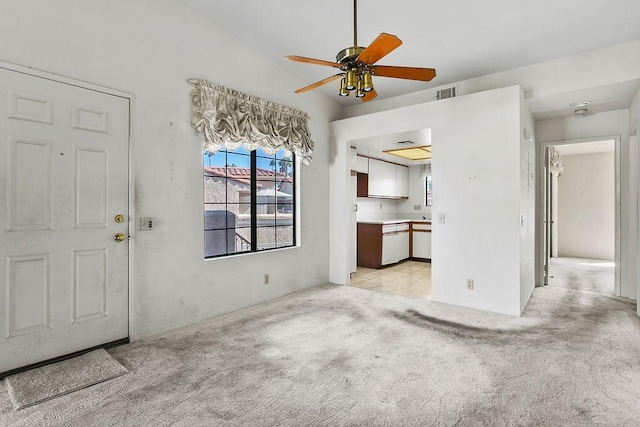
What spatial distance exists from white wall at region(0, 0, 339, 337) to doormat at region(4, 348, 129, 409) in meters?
0.51

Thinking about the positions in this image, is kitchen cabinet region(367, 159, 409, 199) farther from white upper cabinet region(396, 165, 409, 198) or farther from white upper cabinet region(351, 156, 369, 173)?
white upper cabinet region(351, 156, 369, 173)

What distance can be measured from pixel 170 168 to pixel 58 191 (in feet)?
3.04

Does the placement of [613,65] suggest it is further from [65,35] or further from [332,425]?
[65,35]

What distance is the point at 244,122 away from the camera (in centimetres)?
375

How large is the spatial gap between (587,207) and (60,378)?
391 inches

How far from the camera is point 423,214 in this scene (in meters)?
7.78

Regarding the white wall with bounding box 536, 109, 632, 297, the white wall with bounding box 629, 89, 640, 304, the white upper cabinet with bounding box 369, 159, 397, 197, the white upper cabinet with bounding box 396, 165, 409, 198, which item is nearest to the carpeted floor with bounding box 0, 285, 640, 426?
the white wall with bounding box 629, 89, 640, 304

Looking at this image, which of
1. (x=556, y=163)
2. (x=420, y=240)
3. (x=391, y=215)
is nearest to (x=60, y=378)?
(x=420, y=240)

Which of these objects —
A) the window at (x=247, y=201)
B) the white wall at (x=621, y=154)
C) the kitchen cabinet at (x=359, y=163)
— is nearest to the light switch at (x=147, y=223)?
the window at (x=247, y=201)

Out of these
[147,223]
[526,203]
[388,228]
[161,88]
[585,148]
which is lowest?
[388,228]

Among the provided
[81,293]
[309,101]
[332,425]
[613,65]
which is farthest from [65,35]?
[613,65]

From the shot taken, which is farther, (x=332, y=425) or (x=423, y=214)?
(x=423, y=214)

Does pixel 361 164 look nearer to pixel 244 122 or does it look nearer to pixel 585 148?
pixel 244 122

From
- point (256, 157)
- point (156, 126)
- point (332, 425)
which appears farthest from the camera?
point (256, 157)
